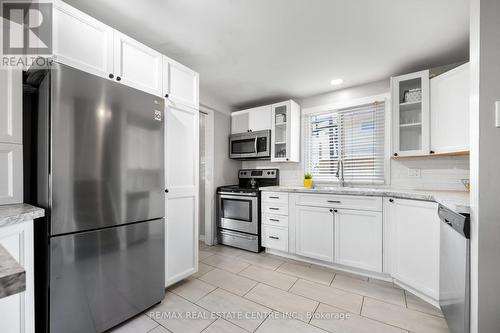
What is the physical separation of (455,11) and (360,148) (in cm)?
169

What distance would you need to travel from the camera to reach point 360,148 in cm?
306

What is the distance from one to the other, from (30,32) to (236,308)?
7.96 feet

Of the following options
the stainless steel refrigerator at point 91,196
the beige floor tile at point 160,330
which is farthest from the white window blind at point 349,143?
the beige floor tile at point 160,330

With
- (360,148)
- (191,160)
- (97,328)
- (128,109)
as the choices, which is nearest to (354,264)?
(360,148)

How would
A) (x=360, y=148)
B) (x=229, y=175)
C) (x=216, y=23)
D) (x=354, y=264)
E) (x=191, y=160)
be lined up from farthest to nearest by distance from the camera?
(x=229, y=175) → (x=360, y=148) → (x=354, y=264) → (x=191, y=160) → (x=216, y=23)

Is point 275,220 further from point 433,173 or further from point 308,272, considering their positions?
point 433,173

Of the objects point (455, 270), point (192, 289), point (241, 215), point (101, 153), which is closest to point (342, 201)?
point (455, 270)

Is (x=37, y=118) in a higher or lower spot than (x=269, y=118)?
lower

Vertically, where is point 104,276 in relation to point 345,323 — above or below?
above

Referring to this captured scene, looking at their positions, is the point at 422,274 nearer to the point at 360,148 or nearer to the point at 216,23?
the point at 360,148

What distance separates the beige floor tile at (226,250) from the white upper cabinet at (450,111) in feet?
8.82

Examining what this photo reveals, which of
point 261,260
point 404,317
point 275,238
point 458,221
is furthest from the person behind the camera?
point 275,238

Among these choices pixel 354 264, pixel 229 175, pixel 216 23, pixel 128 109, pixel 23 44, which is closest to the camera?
pixel 23 44

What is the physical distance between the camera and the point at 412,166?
8.78 feet
